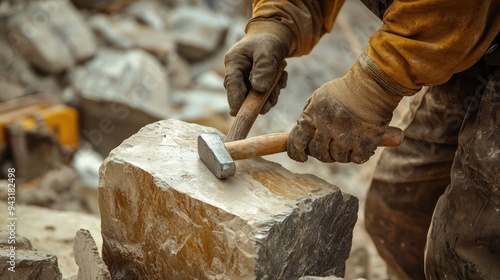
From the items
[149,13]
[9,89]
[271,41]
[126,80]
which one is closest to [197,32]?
[149,13]

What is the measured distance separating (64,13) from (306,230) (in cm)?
607

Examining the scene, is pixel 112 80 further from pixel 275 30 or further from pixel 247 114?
pixel 247 114

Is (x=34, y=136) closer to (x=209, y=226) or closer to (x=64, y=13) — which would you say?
(x=64, y=13)

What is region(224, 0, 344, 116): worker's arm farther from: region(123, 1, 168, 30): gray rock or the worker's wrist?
region(123, 1, 168, 30): gray rock

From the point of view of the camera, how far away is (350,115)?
213 centimetres

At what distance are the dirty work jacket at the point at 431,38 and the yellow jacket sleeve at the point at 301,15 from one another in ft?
1.82

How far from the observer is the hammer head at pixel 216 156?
204cm

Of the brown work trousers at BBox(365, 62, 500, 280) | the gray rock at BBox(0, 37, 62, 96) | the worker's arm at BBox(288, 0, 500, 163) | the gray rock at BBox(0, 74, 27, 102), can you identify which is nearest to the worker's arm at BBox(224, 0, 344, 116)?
the worker's arm at BBox(288, 0, 500, 163)

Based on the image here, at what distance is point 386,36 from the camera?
2086 millimetres

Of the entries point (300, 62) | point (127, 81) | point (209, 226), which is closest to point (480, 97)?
point (209, 226)

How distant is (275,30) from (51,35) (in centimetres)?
527

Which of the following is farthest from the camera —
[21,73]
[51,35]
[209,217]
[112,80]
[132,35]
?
[132,35]

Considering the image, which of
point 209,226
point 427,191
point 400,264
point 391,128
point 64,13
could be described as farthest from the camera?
point 64,13

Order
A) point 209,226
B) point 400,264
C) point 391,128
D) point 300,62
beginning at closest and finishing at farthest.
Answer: point 209,226
point 391,128
point 400,264
point 300,62
